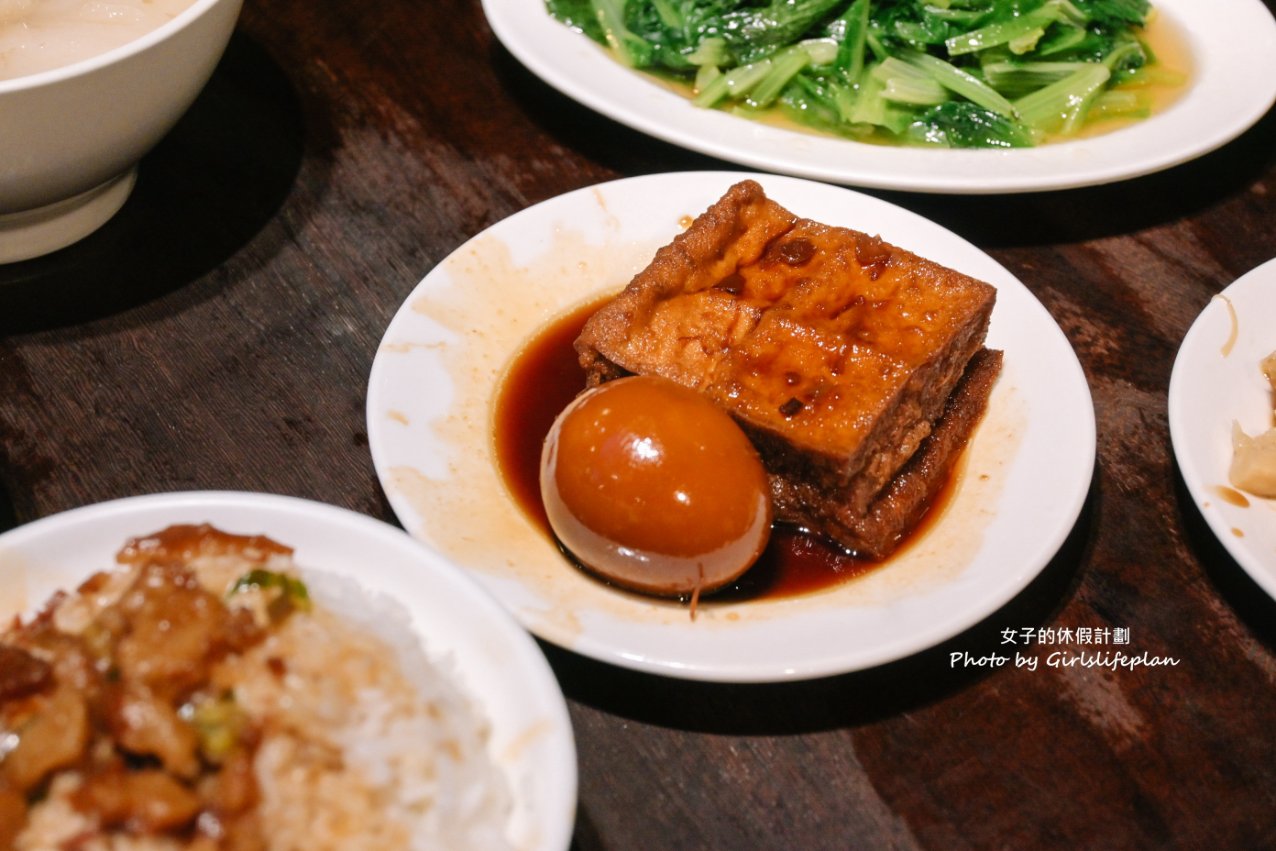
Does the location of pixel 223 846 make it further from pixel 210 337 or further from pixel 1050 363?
pixel 1050 363

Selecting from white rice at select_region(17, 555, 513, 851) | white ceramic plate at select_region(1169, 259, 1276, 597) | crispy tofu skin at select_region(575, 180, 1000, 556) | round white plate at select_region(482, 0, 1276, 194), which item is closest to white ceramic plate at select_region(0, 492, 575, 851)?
white rice at select_region(17, 555, 513, 851)

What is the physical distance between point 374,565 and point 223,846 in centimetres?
57

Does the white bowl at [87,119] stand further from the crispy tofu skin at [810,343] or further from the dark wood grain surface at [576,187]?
the crispy tofu skin at [810,343]

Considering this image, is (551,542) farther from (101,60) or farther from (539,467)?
(101,60)

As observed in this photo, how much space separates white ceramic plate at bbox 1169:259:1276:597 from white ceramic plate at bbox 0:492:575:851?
1651 millimetres

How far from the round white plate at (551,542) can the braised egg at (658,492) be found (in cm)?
8

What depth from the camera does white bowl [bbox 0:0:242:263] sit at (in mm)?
2486

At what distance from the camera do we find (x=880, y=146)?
142 inches

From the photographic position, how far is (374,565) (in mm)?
1845

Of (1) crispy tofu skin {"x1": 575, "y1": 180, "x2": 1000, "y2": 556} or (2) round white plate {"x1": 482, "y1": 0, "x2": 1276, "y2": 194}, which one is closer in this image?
(1) crispy tofu skin {"x1": 575, "y1": 180, "x2": 1000, "y2": 556}

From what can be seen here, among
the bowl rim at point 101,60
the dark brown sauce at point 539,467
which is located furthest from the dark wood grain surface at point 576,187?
the bowl rim at point 101,60

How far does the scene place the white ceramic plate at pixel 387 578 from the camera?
1656 millimetres

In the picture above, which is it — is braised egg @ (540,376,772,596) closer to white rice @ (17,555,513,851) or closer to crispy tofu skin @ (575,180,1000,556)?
crispy tofu skin @ (575,180,1000,556)

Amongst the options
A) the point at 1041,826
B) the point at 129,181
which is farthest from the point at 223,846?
the point at 129,181
